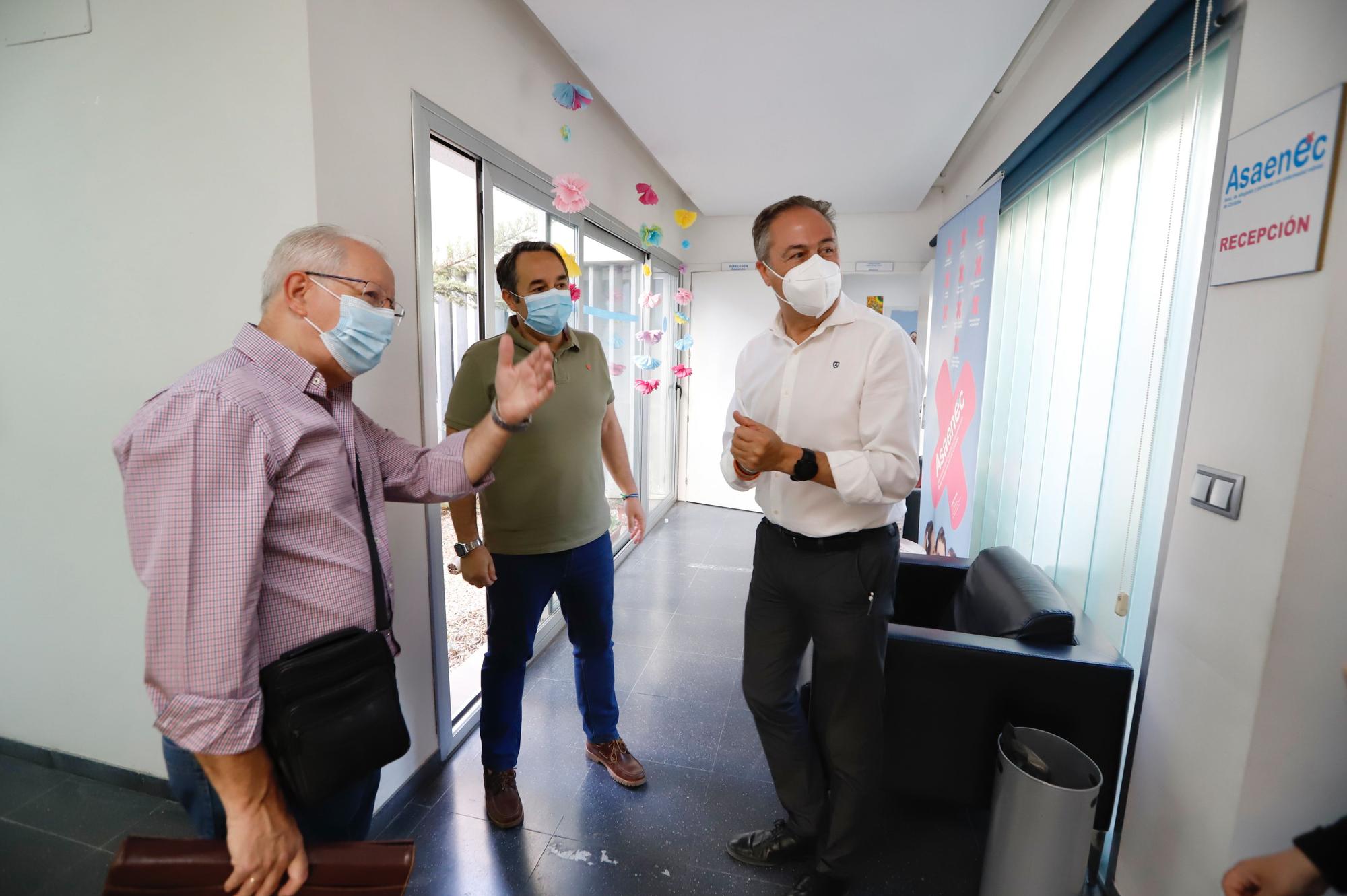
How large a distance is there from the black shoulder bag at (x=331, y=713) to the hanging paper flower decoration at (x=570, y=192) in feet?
6.89

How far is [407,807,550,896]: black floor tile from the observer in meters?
1.62

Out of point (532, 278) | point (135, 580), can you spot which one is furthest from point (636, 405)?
point (135, 580)

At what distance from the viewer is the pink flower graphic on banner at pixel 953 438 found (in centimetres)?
337

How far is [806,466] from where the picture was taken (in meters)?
1.34

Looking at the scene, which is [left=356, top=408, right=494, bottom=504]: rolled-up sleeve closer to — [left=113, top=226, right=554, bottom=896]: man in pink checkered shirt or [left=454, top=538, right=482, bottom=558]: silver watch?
[left=113, top=226, right=554, bottom=896]: man in pink checkered shirt

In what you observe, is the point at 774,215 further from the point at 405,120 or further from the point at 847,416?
the point at 405,120

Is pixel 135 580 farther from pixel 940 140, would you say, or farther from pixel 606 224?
pixel 940 140

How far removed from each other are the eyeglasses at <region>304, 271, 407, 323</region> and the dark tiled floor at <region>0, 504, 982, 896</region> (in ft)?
5.14

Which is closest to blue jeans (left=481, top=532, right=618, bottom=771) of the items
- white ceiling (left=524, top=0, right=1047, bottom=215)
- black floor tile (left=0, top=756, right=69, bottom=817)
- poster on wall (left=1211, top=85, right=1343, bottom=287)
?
black floor tile (left=0, top=756, right=69, bottom=817)

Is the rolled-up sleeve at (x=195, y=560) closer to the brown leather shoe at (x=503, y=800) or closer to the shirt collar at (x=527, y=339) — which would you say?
the shirt collar at (x=527, y=339)

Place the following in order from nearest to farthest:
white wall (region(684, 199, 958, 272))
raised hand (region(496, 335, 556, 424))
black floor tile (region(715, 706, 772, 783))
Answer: raised hand (region(496, 335, 556, 424))
black floor tile (region(715, 706, 772, 783))
white wall (region(684, 199, 958, 272))

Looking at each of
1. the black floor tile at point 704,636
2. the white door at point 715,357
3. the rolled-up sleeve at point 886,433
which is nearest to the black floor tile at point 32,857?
the black floor tile at point 704,636

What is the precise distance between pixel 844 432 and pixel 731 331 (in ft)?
14.4

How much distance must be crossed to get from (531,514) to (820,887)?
129 centimetres
